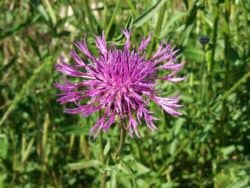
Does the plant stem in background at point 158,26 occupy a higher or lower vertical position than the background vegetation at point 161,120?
higher

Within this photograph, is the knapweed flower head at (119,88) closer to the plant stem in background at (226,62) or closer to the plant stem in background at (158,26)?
the plant stem in background at (158,26)

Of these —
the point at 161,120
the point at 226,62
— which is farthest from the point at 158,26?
the point at 161,120

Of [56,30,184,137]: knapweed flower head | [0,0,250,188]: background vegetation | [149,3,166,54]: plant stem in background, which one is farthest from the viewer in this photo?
[0,0,250,188]: background vegetation

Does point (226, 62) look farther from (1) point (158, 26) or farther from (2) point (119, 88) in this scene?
(2) point (119, 88)

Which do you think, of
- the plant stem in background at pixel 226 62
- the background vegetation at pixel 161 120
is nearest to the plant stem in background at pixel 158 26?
the background vegetation at pixel 161 120

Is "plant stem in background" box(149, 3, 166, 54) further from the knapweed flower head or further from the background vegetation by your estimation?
the knapweed flower head

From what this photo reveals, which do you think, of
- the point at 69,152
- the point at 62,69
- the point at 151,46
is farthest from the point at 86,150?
the point at 62,69

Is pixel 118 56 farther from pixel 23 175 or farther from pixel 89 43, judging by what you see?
pixel 23 175

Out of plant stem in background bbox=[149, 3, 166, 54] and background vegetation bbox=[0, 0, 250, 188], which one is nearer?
plant stem in background bbox=[149, 3, 166, 54]

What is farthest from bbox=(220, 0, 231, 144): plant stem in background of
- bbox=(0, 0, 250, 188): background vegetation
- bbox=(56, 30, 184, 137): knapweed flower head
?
bbox=(56, 30, 184, 137): knapweed flower head

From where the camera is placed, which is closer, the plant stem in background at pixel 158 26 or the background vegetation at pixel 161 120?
the plant stem in background at pixel 158 26
